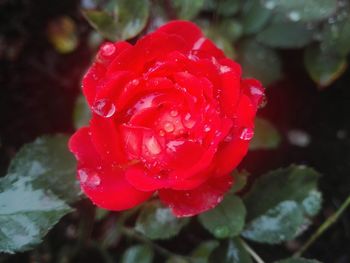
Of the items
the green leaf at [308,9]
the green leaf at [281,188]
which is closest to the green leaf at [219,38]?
the green leaf at [308,9]

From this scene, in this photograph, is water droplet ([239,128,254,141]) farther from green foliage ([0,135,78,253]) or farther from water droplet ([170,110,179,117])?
green foliage ([0,135,78,253])

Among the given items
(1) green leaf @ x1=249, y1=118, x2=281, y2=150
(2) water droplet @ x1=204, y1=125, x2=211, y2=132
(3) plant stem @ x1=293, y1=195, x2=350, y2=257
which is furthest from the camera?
(1) green leaf @ x1=249, y1=118, x2=281, y2=150

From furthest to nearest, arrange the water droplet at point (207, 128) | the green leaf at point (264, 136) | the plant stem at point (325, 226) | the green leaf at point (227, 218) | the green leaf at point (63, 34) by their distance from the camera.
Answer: the green leaf at point (63, 34) → the green leaf at point (264, 136) → the plant stem at point (325, 226) → the green leaf at point (227, 218) → the water droplet at point (207, 128)

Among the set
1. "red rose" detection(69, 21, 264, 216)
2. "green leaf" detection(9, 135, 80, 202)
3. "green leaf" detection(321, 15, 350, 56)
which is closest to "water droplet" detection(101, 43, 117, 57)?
"red rose" detection(69, 21, 264, 216)

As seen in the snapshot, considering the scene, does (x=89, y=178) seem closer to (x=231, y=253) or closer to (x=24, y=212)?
(x=24, y=212)

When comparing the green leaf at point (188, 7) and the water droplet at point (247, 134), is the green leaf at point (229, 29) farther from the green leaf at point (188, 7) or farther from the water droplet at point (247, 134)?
the water droplet at point (247, 134)

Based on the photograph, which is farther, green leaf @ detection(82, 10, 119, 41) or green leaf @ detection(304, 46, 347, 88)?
green leaf @ detection(304, 46, 347, 88)

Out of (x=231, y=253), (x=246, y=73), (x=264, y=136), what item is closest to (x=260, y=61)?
(x=246, y=73)
